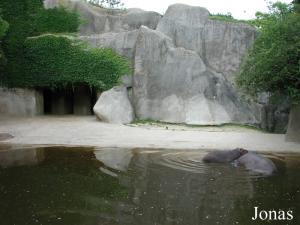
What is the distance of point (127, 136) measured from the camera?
62.4ft

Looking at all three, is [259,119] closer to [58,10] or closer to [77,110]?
[77,110]

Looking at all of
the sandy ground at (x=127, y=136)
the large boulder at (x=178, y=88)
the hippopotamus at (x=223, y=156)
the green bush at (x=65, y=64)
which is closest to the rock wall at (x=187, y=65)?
the large boulder at (x=178, y=88)

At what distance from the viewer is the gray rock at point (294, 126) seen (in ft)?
61.3

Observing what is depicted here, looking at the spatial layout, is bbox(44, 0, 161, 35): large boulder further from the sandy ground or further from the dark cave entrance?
the sandy ground

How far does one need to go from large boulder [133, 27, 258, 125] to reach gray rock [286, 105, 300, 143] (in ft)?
18.9

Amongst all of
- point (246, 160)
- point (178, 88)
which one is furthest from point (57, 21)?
point (246, 160)

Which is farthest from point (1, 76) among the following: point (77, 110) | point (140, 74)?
point (140, 74)

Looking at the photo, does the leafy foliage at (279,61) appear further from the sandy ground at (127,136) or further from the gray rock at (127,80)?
the gray rock at (127,80)

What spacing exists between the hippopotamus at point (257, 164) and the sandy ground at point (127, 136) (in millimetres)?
3619

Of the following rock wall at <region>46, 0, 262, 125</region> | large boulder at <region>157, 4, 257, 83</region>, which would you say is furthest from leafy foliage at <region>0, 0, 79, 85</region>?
large boulder at <region>157, 4, 257, 83</region>

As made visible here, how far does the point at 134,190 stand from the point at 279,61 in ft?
32.5

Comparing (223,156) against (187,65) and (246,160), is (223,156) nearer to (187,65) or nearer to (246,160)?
(246,160)

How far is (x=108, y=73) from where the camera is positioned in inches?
1036

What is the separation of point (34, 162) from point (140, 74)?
1396 centimetres
